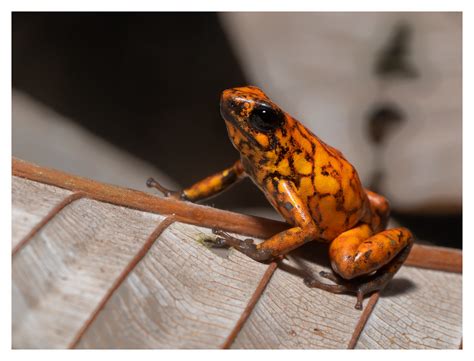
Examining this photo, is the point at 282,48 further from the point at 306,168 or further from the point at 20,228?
the point at 20,228

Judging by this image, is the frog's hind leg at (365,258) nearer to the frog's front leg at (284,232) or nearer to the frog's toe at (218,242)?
the frog's front leg at (284,232)

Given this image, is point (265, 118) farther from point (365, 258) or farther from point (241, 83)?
point (241, 83)

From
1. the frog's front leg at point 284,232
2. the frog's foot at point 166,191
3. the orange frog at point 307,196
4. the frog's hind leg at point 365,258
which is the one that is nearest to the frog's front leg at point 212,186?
the frog's foot at point 166,191

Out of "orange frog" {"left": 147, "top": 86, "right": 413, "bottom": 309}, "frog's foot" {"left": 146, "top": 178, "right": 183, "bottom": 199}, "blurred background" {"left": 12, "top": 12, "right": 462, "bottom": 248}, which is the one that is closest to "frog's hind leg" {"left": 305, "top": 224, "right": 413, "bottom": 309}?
"orange frog" {"left": 147, "top": 86, "right": 413, "bottom": 309}

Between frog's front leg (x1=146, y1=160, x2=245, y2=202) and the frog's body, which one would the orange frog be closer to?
the frog's body

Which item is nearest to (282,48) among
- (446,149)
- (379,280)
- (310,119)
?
(310,119)

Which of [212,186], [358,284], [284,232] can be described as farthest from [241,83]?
[358,284]

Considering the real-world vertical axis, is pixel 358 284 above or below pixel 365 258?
below
